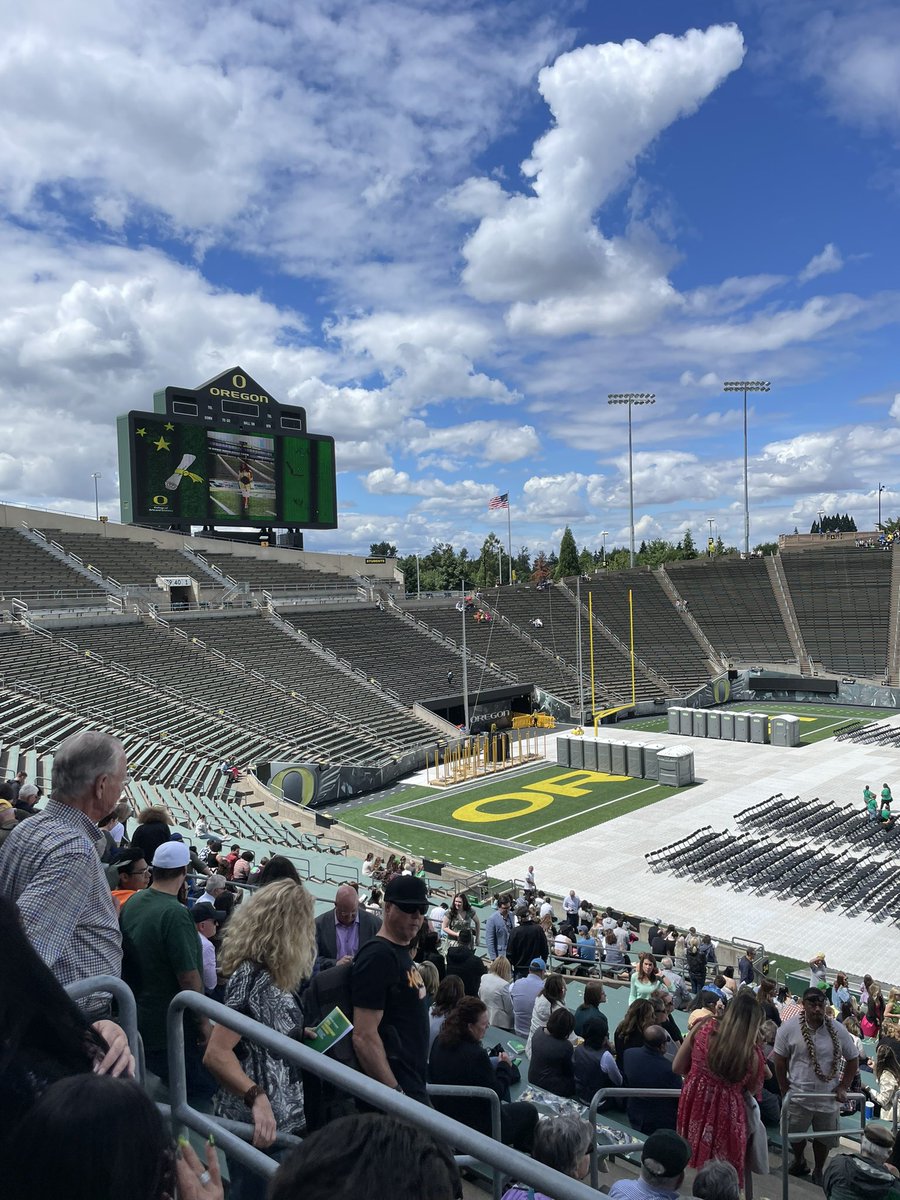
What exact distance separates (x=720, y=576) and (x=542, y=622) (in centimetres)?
1580

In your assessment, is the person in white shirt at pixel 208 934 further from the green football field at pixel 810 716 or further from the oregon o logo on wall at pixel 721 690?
the oregon o logo on wall at pixel 721 690

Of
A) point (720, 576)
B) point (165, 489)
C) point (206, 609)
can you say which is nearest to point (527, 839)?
point (206, 609)

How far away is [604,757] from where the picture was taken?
108ft

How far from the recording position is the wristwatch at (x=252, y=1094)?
303 cm

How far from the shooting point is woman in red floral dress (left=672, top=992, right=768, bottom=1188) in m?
4.38

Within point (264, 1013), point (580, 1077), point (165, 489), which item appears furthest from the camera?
point (165, 489)

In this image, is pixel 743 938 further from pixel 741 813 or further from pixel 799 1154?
pixel 799 1154

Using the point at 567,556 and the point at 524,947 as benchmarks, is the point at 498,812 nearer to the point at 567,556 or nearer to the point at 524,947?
the point at 524,947

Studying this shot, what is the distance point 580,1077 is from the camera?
611 cm

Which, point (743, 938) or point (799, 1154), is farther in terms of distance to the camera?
point (743, 938)

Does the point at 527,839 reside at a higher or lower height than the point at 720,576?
lower

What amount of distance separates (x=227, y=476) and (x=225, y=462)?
26.7 inches

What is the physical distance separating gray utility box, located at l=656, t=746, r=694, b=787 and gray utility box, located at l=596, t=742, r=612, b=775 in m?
2.44

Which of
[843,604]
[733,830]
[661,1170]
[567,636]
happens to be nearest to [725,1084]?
[661,1170]
